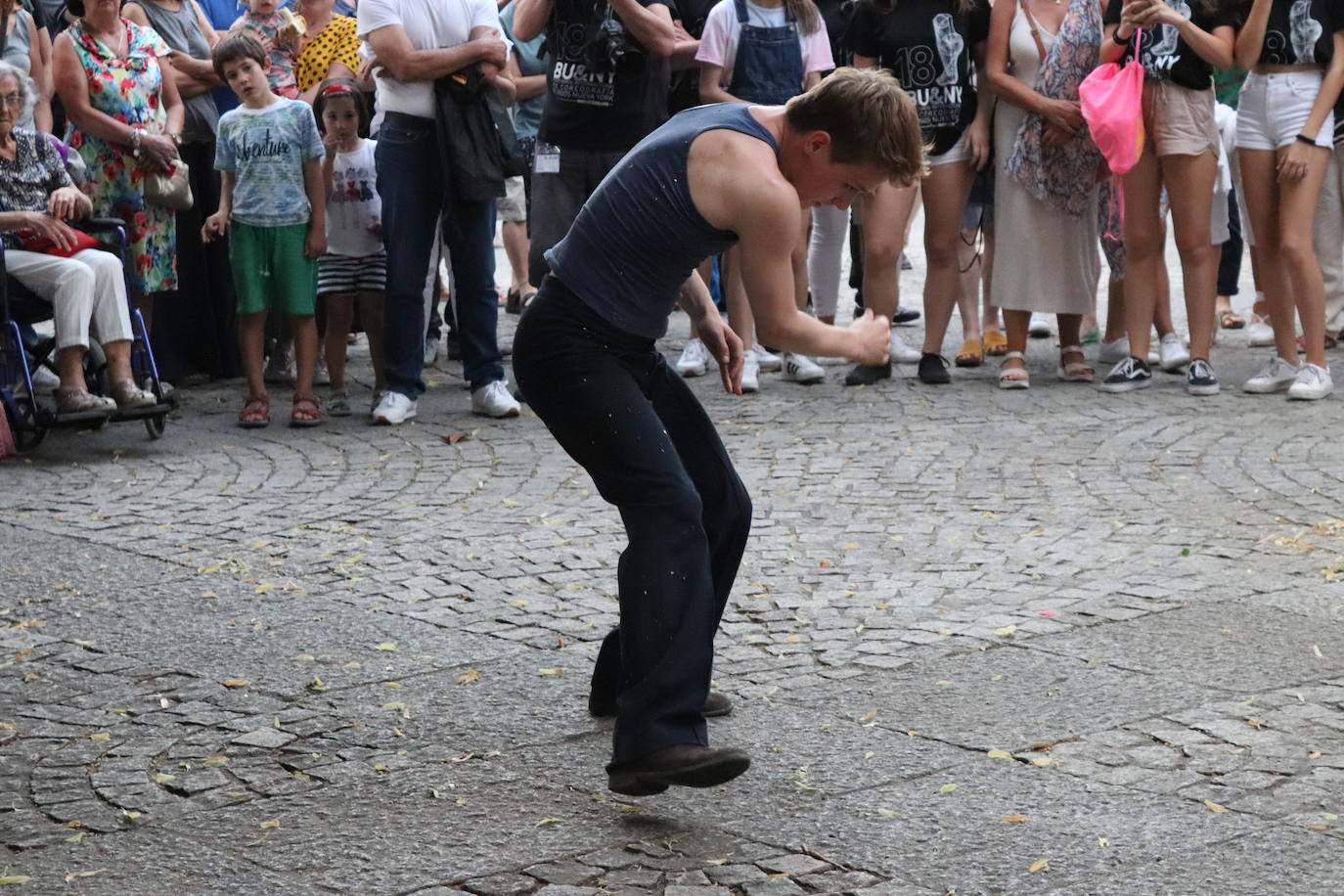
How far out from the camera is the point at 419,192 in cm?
904

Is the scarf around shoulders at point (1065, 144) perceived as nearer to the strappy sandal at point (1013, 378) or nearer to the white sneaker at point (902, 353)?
the strappy sandal at point (1013, 378)

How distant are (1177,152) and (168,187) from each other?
5183mm

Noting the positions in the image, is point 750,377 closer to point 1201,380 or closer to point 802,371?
point 802,371

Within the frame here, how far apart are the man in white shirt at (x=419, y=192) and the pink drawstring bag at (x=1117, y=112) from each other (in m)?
2.96

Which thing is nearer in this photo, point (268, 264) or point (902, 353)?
point (268, 264)

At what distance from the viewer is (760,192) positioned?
4062 mm

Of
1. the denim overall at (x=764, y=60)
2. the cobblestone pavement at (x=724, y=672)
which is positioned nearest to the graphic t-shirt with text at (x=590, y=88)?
the denim overall at (x=764, y=60)

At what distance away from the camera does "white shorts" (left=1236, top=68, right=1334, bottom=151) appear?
916cm

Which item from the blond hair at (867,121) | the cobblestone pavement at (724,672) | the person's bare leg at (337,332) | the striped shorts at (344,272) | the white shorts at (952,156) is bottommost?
the cobblestone pavement at (724,672)

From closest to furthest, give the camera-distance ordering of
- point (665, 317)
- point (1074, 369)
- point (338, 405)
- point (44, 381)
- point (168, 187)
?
1. point (665, 317)
2. point (338, 405)
3. point (168, 187)
4. point (1074, 369)
5. point (44, 381)

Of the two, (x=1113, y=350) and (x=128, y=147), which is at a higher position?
(x=128, y=147)

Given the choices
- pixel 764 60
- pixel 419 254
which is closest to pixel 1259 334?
pixel 764 60

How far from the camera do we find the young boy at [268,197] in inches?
359

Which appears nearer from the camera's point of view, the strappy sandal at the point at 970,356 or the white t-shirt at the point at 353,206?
the white t-shirt at the point at 353,206
